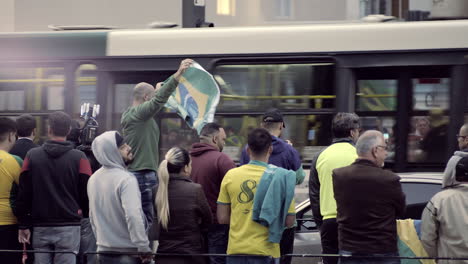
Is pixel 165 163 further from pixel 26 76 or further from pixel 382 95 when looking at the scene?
pixel 26 76

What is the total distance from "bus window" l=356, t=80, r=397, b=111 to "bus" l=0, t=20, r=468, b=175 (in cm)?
1

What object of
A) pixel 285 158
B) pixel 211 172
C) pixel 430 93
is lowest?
pixel 211 172

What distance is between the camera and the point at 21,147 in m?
9.25

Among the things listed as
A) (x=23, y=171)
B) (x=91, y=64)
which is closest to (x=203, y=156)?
(x=23, y=171)

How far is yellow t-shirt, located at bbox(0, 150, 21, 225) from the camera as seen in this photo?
334 inches

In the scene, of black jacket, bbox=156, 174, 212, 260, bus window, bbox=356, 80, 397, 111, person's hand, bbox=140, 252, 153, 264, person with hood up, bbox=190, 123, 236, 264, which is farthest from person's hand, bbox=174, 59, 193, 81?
bus window, bbox=356, 80, 397, 111

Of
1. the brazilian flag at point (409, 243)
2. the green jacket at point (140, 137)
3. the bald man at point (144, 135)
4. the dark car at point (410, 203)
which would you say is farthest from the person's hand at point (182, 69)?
the brazilian flag at point (409, 243)

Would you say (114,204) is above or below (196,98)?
below

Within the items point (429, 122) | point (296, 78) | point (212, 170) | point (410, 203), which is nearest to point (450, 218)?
point (410, 203)

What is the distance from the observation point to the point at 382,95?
11625 mm

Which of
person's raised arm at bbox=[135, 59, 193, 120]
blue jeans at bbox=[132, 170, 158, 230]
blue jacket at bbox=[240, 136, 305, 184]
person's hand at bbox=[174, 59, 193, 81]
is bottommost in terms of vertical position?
blue jeans at bbox=[132, 170, 158, 230]

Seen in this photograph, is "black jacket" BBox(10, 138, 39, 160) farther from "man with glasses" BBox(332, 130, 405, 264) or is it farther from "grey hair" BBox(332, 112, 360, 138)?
"man with glasses" BBox(332, 130, 405, 264)

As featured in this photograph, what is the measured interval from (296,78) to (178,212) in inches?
183

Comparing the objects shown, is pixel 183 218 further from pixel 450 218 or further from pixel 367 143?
pixel 450 218
